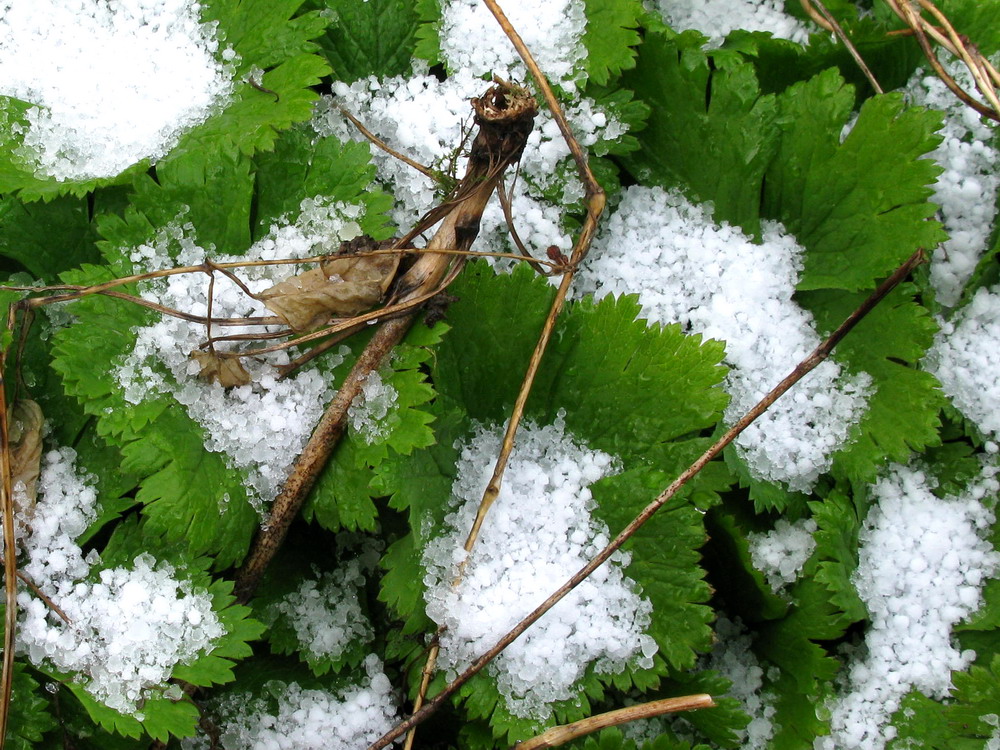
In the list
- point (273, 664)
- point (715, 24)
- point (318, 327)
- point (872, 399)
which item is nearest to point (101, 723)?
point (273, 664)

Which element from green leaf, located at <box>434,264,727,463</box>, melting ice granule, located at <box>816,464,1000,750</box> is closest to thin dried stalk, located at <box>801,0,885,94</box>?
green leaf, located at <box>434,264,727,463</box>

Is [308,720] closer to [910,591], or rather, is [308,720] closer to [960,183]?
[910,591]

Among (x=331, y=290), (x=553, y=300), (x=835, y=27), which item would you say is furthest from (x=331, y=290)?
(x=835, y=27)

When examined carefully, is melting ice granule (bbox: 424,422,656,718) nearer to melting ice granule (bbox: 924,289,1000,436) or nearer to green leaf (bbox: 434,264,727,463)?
green leaf (bbox: 434,264,727,463)

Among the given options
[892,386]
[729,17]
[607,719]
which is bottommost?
[607,719]

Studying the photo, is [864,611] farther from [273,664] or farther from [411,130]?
[411,130]
